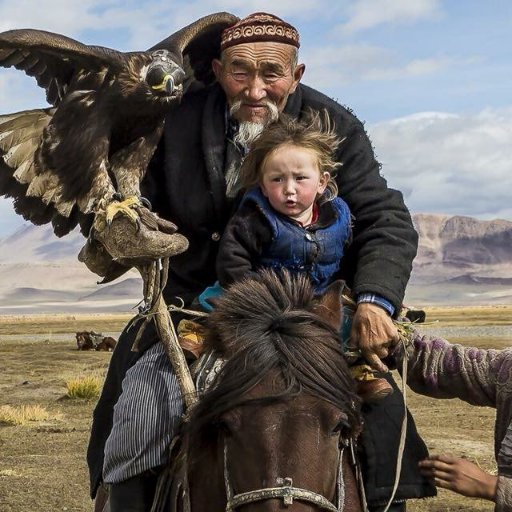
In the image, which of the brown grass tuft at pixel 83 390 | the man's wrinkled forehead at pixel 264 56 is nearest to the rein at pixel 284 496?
the man's wrinkled forehead at pixel 264 56

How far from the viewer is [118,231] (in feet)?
12.1

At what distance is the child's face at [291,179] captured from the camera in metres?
3.87

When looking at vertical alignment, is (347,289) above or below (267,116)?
below

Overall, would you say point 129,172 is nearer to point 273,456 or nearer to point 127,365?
point 127,365

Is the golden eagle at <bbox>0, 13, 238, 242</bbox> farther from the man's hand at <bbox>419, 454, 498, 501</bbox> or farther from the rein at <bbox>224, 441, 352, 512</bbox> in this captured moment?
the rein at <bbox>224, 441, 352, 512</bbox>

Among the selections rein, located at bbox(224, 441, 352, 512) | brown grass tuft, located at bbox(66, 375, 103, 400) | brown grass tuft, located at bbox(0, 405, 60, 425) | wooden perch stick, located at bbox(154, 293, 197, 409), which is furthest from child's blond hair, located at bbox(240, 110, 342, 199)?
brown grass tuft, located at bbox(66, 375, 103, 400)

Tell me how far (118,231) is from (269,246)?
662 mm

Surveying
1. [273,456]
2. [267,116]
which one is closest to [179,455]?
[273,456]

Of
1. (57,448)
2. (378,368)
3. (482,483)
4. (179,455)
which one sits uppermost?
(378,368)

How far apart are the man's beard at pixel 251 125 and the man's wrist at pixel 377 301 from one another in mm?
964

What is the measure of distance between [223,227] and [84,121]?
100 cm

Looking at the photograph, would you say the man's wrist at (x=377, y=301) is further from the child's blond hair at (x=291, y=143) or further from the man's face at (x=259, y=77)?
the man's face at (x=259, y=77)

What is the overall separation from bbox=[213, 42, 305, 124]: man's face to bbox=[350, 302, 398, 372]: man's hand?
1.12m

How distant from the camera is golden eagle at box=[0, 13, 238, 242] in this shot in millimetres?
4734
